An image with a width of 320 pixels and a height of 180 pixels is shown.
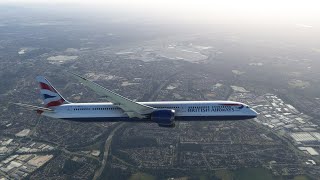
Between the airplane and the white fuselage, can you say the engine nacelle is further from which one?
the white fuselage

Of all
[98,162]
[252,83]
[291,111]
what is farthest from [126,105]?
[252,83]

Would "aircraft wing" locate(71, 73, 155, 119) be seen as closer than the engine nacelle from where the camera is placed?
Yes

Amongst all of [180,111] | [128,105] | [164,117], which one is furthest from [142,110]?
[180,111]

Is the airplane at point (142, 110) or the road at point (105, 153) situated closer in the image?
the airplane at point (142, 110)

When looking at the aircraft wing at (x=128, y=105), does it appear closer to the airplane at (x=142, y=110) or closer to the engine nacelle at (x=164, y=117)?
the airplane at (x=142, y=110)

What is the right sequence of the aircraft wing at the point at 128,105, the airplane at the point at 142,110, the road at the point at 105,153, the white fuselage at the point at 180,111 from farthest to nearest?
the road at the point at 105,153 < the white fuselage at the point at 180,111 < the airplane at the point at 142,110 < the aircraft wing at the point at 128,105

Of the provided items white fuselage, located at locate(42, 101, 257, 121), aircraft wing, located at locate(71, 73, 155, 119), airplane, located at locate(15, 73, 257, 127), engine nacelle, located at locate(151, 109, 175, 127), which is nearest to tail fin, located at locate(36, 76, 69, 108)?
airplane, located at locate(15, 73, 257, 127)

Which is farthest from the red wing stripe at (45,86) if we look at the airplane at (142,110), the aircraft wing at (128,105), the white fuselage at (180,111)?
the aircraft wing at (128,105)

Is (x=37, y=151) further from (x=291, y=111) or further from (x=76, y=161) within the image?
(x=291, y=111)
